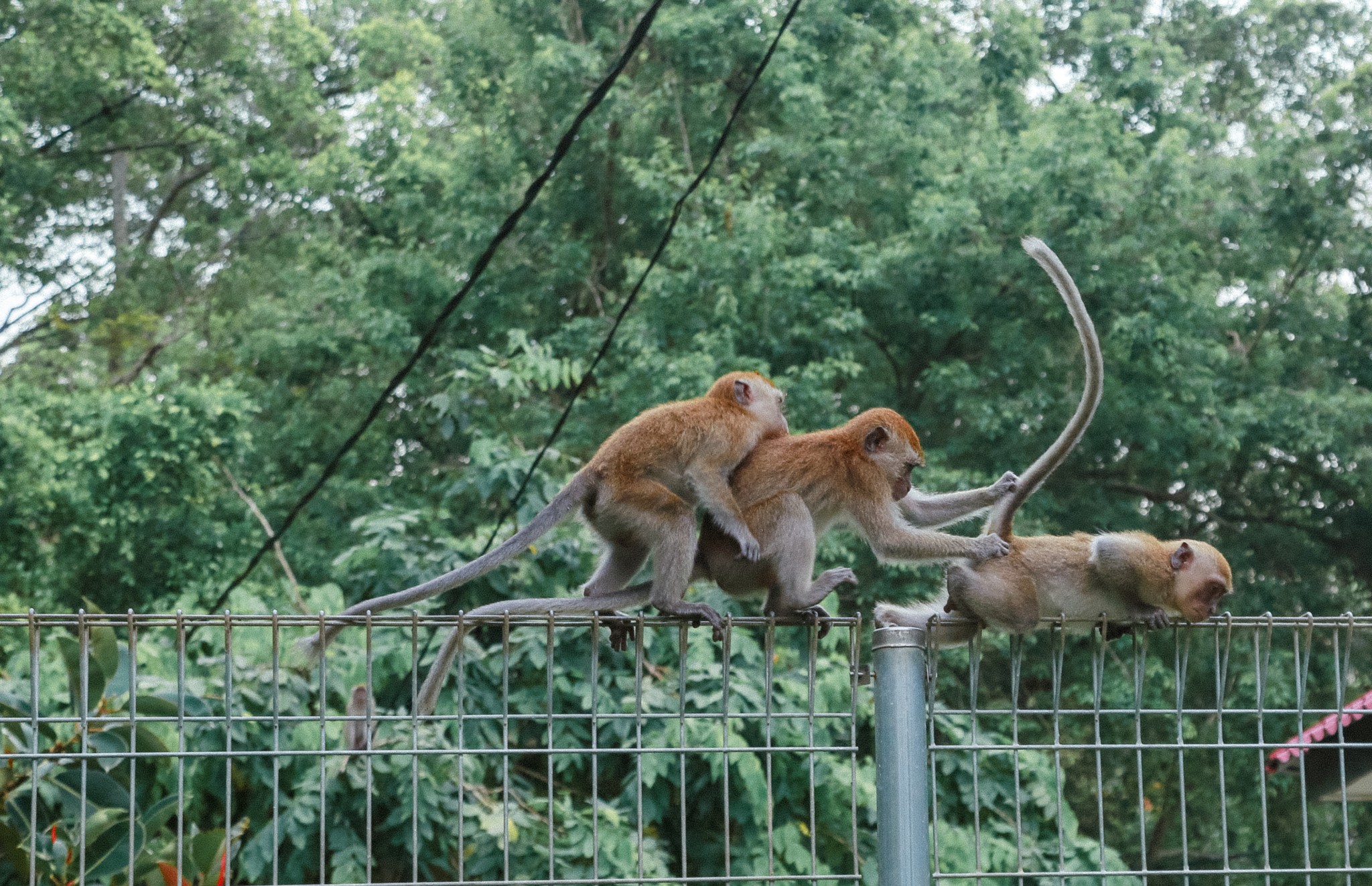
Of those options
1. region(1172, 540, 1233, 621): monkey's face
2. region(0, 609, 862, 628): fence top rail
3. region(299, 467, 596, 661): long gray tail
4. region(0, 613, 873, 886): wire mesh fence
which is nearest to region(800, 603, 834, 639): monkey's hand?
region(0, 609, 862, 628): fence top rail

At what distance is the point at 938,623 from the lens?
3170 millimetres

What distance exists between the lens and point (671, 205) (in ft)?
44.8

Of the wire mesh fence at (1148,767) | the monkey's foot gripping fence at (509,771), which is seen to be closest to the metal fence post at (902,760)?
the monkey's foot gripping fence at (509,771)

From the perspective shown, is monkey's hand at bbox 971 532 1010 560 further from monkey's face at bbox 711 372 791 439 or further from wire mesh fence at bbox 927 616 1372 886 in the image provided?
wire mesh fence at bbox 927 616 1372 886

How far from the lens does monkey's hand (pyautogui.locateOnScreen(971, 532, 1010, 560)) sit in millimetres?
3865

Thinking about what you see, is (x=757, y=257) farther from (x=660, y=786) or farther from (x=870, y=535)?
(x=870, y=535)

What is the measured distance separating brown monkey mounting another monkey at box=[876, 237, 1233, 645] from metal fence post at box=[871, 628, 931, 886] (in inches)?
24.0

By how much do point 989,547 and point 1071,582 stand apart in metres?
0.37

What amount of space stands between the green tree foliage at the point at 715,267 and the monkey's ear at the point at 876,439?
540 cm

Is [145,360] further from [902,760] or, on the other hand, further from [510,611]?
[902,760]

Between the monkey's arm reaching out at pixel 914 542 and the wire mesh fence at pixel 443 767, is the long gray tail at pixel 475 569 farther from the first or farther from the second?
the wire mesh fence at pixel 443 767

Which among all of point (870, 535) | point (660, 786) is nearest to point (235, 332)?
point (660, 786)

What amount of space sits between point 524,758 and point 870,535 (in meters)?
4.94

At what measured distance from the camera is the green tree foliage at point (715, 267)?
12711 mm
